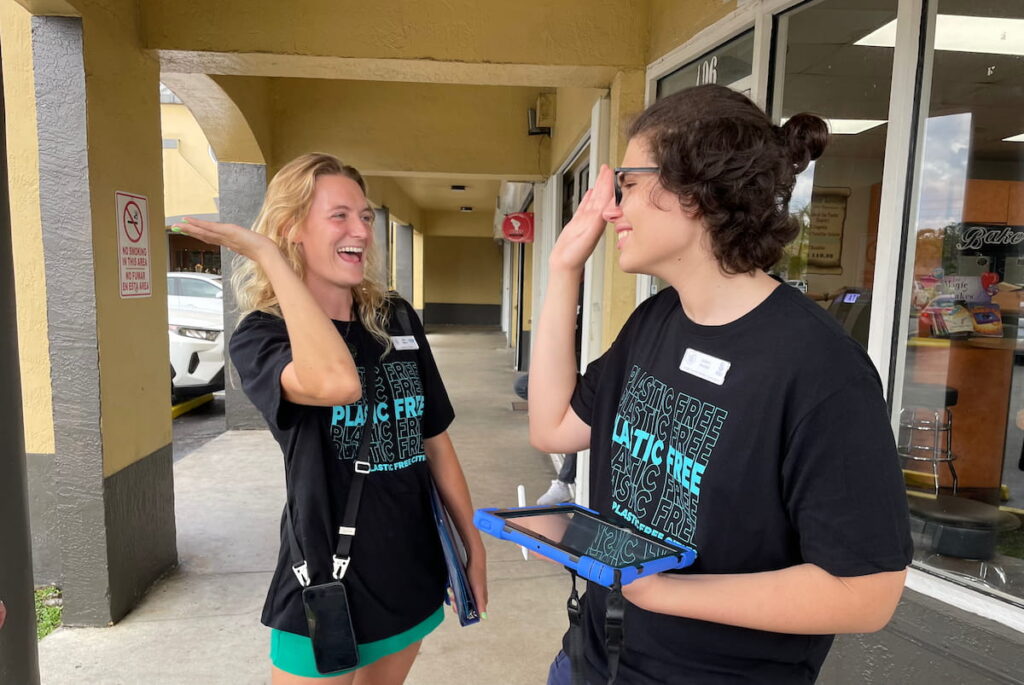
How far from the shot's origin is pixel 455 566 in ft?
5.47

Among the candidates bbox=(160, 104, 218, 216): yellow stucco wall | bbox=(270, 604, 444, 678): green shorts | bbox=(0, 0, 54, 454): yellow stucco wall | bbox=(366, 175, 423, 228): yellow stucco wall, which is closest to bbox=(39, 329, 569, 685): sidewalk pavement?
bbox=(0, 0, 54, 454): yellow stucco wall

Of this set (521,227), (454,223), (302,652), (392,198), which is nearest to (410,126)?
(521,227)

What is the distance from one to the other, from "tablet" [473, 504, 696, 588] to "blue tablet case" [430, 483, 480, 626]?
26.6 inches

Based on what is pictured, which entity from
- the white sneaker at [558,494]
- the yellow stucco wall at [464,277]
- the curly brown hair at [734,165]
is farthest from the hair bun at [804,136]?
the yellow stucco wall at [464,277]

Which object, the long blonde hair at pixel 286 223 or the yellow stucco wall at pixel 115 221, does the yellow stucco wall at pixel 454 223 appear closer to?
the yellow stucco wall at pixel 115 221

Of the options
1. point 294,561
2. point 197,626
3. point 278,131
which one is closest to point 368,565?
point 294,561

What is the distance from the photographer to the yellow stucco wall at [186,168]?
55.8 ft

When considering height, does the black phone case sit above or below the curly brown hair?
below

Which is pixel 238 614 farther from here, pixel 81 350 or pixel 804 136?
pixel 804 136

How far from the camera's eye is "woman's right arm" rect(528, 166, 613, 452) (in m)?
1.30

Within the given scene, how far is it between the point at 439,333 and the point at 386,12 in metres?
16.3

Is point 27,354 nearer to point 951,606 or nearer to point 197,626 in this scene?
point 197,626

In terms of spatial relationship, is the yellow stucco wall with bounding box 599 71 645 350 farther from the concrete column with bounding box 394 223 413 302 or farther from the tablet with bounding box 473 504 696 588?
the concrete column with bounding box 394 223 413 302

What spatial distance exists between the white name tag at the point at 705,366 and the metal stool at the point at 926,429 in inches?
96.5
